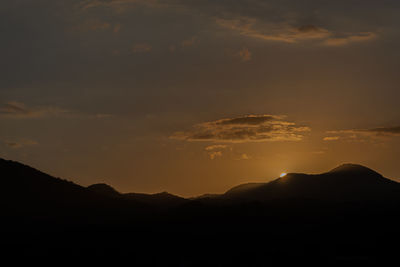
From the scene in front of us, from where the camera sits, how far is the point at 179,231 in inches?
4990

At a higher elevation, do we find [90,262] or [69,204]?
[69,204]

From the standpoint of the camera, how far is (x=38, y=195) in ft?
582

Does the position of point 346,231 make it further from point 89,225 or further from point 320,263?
point 89,225

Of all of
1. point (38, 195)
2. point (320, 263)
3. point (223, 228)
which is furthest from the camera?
point (38, 195)

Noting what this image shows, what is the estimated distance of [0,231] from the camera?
441 ft

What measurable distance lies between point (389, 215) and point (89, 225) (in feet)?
269

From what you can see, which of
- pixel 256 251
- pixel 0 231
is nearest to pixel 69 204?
pixel 0 231

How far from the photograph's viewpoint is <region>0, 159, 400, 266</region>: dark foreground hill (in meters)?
99.5

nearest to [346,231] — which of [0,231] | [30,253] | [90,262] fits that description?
[90,262]

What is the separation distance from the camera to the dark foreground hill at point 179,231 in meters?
99.5

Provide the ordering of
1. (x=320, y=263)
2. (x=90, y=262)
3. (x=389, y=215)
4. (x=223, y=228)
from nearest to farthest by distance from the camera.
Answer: (x=320, y=263) < (x=90, y=262) < (x=223, y=228) < (x=389, y=215)

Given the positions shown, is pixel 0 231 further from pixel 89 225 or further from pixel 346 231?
pixel 346 231

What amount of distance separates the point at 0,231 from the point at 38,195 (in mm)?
43231

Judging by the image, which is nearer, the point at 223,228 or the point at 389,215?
the point at 223,228
